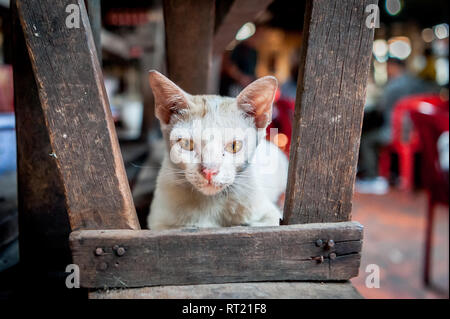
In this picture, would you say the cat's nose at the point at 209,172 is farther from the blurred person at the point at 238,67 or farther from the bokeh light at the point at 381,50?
the bokeh light at the point at 381,50

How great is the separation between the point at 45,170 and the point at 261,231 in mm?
966

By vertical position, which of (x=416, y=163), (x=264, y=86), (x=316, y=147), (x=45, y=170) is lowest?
(x=416, y=163)

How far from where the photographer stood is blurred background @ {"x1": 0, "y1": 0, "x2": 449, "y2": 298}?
270 centimetres

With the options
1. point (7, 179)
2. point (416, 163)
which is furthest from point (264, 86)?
point (416, 163)

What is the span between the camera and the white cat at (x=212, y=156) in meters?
1.29

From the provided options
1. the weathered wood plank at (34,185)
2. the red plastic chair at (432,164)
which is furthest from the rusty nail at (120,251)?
the red plastic chair at (432,164)

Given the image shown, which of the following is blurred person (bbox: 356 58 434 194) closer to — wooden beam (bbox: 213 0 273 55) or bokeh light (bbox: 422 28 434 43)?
wooden beam (bbox: 213 0 273 55)

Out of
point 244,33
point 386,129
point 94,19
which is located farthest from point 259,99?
point 386,129

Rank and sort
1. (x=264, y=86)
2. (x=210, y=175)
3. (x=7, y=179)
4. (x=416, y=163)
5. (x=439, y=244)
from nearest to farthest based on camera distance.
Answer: (x=210, y=175)
(x=264, y=86)
(x=7, y=179)
(x=439, y=244)
(x=416, y=163)

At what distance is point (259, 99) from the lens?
4.56 ft

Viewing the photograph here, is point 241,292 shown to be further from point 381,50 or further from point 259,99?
point 381,50

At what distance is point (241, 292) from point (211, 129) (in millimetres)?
584

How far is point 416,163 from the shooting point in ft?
20.8
